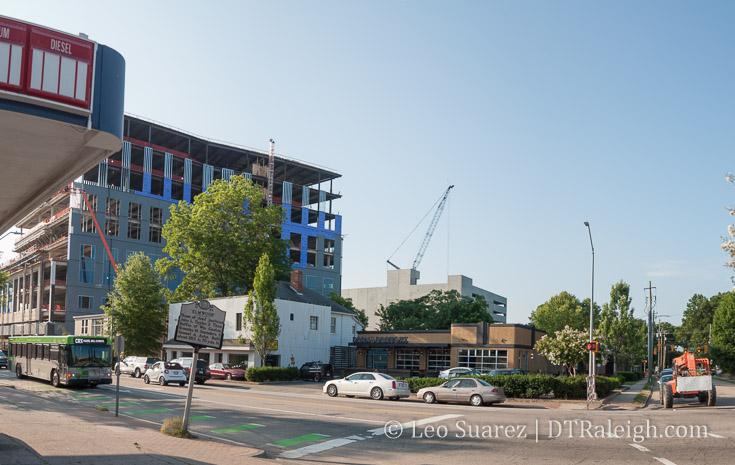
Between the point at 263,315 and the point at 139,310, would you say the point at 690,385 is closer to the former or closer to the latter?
the point at 263,315

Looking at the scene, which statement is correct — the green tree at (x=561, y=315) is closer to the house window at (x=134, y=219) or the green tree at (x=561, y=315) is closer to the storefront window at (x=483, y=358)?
the storefront window at (x=483, y=358)

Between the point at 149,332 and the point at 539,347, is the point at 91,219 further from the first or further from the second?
the point at 539,347

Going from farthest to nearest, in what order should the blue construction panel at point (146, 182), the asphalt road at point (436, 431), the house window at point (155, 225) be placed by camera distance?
1. the blue construction panel at point (146, 182)
2. the house window at point (155, 225)
3. the asphalt road at point (436, 431)

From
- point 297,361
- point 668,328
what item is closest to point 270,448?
point 297,361

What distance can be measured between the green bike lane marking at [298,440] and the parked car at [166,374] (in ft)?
73.8

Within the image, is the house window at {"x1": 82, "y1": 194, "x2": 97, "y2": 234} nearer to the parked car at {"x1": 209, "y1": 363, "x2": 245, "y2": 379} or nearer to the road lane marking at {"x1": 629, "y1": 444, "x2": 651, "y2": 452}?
the parked car at {"x1": 209, "y1": 363, "x2": 245, "y2": 379}

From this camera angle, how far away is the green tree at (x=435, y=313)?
79750mm

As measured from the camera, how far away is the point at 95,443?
1430cm

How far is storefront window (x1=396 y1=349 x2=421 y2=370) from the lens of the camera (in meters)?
57.9

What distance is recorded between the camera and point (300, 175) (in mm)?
117812

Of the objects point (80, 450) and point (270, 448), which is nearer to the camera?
point (80, 450)

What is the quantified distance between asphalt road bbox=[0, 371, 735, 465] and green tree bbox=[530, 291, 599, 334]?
7025 cm

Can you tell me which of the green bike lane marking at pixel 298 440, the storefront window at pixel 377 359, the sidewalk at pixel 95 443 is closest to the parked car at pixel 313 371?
the storefront window at pixel 377 359

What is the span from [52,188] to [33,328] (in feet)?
274
